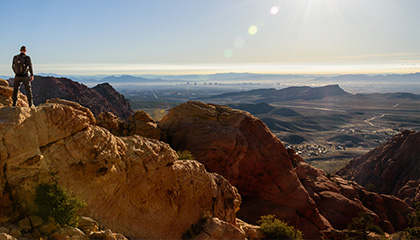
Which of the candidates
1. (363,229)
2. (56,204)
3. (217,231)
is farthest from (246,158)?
(56,204)

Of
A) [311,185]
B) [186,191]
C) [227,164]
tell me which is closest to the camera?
[186,191]

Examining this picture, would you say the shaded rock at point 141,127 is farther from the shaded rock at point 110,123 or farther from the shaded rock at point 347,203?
the shaded rock at point 347,203

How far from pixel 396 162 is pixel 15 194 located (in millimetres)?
62675

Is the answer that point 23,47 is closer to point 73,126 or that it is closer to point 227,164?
point 73,126

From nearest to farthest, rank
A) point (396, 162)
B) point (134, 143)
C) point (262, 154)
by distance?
point (134, 143)
point (262, 154)
point (396, 162)

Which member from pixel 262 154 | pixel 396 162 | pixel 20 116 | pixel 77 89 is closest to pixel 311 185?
pixel 262 154

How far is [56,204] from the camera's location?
1016 centimetres

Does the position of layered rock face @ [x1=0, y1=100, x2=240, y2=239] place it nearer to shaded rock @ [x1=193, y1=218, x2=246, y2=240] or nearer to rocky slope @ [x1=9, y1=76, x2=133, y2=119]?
shaded rock @ [x1=193, y1=218, x2=246, y2=240]

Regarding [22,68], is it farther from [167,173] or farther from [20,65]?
[167,173]

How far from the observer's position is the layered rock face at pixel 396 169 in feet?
152

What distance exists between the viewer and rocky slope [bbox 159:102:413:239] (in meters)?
29.9

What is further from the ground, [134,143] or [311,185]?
[134,143]

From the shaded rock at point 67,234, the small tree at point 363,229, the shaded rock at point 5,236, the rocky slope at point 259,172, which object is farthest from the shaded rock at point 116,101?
the shaded rock at point 5,236

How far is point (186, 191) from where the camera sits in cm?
1748
